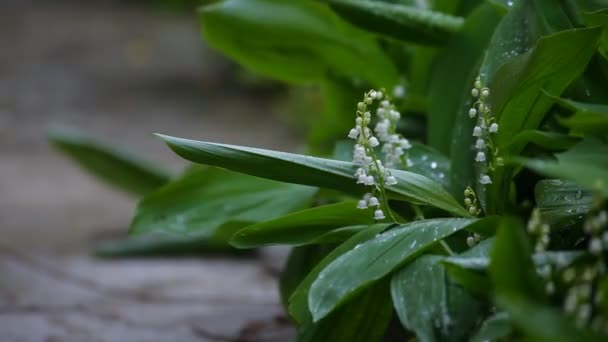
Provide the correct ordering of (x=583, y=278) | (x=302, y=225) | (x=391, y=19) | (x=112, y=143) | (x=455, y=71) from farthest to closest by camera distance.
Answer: (x=112, y=143) → (x=455, y=71) → (x=391, y=19) → (x=302, y=225) → (x=583, y=278)

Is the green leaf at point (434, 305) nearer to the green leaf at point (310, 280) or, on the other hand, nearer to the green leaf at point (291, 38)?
the green leaf at point (310, 280)

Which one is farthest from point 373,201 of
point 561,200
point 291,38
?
point 291,38

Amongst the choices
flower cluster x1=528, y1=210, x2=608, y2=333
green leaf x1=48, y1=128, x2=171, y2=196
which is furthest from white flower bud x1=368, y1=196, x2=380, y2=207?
green leaf x1=48, y1=128, x2=171, y2=196

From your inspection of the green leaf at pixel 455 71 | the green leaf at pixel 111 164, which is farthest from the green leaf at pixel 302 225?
the green leaf at pixel 111 164

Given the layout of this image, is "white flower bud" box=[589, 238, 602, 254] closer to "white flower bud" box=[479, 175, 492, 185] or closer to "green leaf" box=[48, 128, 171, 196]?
"white flower bud" box=[479, 175, 492, 185]

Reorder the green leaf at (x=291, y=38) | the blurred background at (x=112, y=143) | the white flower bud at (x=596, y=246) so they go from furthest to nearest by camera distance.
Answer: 1. the blurred background at (x=112, y=143)
2. the green leaf at (x=291, y=38)
3. the white flower bud at (x=596, y=246)

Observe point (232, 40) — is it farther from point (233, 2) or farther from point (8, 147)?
point (8, 147)

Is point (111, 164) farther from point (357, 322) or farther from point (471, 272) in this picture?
point (471, 272)
